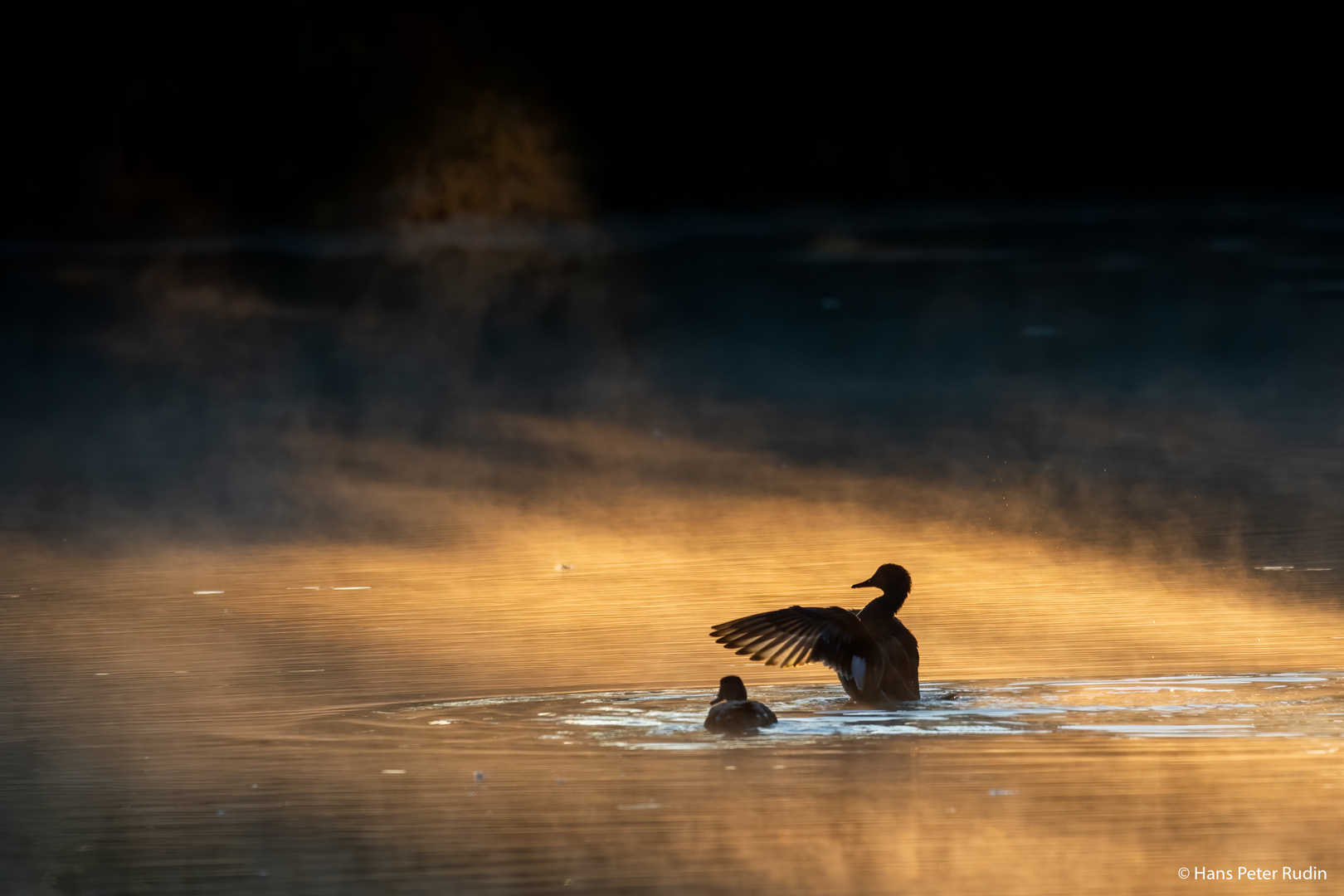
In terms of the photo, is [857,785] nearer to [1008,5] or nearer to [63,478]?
[63,478]

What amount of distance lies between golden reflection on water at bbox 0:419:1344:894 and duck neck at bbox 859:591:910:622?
0.72 ft

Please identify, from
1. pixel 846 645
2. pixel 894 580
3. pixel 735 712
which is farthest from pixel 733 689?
pixel 894 580

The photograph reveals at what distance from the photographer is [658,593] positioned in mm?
9242

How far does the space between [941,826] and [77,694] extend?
117 inches

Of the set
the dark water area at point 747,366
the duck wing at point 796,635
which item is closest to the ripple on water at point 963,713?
the duck wing at point 796,635

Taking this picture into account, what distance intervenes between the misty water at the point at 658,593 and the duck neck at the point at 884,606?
27cm

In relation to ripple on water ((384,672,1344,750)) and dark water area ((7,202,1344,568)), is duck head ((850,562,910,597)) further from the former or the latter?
dark water area ((7,202,1344,568))

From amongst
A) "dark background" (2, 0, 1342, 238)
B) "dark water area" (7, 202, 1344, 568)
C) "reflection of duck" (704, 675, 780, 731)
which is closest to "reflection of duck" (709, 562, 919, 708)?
"reflection of duck" (704, 675, 780, 731)

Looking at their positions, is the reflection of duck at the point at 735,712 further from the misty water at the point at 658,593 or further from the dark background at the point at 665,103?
the dark background at the point at 665,103

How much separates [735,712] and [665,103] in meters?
32.7

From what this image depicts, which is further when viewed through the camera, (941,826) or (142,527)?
(142,527)

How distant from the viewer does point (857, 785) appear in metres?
6.40

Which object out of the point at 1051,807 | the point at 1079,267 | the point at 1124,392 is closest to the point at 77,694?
the point at 1051,807

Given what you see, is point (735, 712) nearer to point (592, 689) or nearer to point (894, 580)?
point (592, 689)
